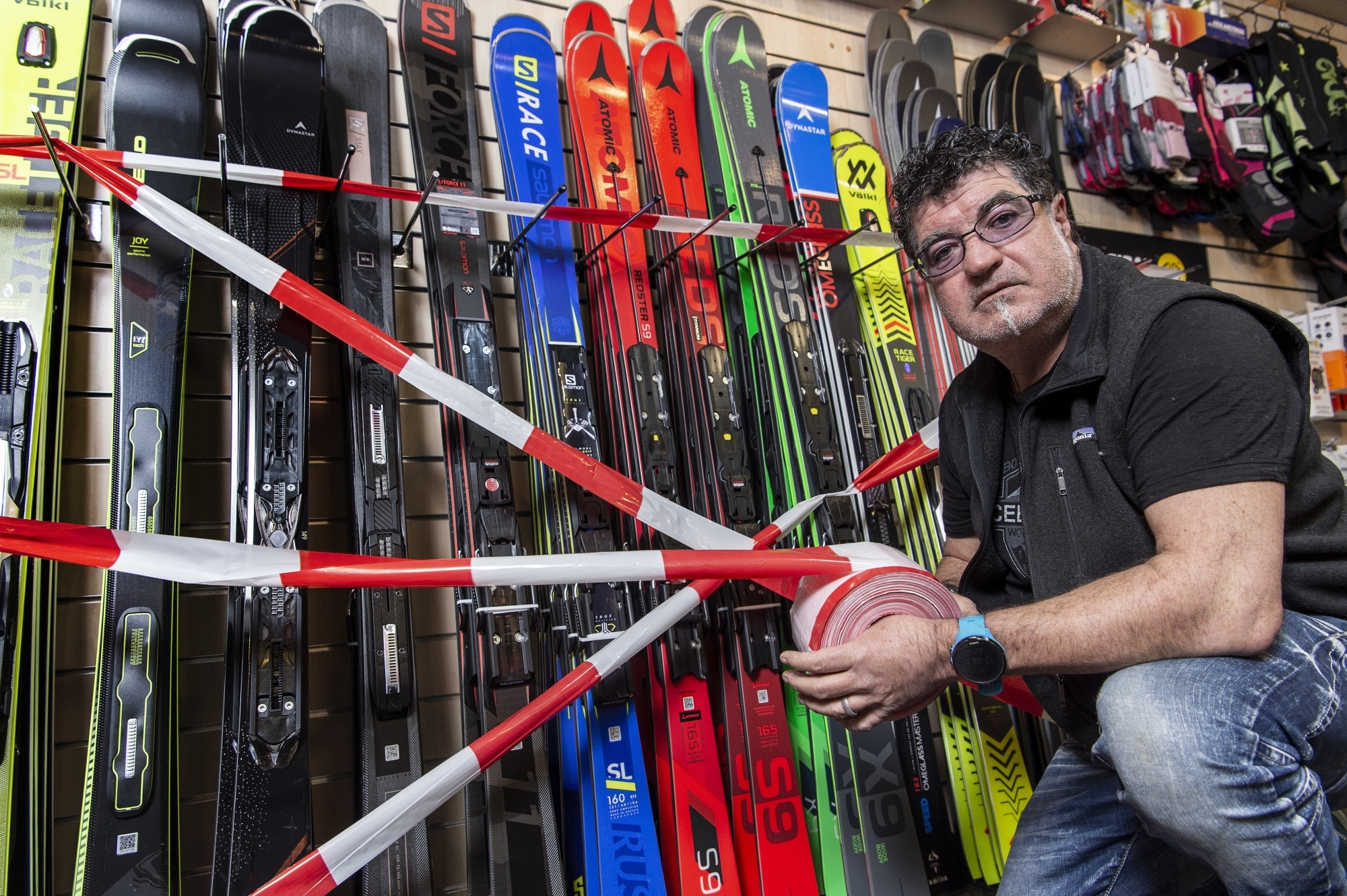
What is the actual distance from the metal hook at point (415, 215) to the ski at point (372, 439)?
58 millimetres

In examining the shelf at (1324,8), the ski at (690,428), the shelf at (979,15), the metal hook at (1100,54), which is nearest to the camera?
the ski at (690,428)

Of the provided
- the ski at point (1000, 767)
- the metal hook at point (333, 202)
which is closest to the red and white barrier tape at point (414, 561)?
the metal hook at point (333, 202)

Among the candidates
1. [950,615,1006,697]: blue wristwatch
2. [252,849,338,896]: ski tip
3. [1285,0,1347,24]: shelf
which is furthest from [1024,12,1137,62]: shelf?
[252,849,338,896]: ski tip

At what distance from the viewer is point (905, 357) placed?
2457 mm

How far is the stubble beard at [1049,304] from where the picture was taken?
1.39 meters

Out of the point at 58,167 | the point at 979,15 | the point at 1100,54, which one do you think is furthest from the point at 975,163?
the point at 1100,54

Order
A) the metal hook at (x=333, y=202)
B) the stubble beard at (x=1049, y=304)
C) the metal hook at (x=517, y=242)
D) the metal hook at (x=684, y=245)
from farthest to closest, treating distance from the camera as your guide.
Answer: the metal hook at (x=684, y=245)
the metal hook at (x=517, y=242)
the metal hook at (x=333, y=202)
the stubble beard at (x=1049, y=304)

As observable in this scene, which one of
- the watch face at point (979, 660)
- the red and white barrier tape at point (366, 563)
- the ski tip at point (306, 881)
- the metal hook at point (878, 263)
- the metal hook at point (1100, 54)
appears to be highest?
the metal hook at point (1100, 54)

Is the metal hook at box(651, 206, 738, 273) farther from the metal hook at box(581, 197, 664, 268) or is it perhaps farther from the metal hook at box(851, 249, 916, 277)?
the metal hook at box(851, 249, 916, 277)

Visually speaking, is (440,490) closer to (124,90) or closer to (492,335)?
(492,335)

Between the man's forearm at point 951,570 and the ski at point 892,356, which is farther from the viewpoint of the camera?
the ski at point 892,356

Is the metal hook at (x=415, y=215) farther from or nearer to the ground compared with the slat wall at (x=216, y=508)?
farther from the ground

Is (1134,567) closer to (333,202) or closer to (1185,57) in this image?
(333,202)

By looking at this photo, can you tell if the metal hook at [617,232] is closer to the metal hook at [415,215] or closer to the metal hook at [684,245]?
the metal hook at [684,245]
